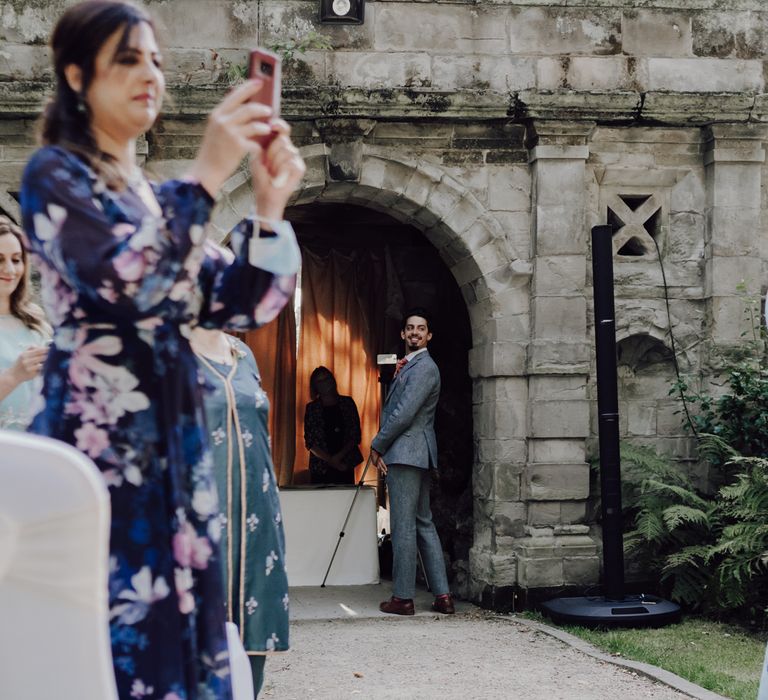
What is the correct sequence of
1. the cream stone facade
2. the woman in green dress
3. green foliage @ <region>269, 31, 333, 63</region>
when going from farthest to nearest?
1. the cream stone facade
2. green foliage @ <region>269, 31, 333, 63</region>
3. the woman in green dress

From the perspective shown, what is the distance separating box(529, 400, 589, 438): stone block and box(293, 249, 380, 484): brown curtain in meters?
3.27

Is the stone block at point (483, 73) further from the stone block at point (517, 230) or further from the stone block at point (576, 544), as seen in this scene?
the stone block at point (576, 544)

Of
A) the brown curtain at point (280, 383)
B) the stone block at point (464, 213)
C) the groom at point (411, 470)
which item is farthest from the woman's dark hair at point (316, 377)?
the stone block at point (464, 213)

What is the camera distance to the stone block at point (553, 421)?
311 inches

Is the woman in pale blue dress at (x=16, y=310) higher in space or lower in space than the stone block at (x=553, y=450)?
higher

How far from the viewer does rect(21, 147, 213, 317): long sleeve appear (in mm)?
1656

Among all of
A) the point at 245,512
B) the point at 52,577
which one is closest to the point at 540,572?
the point at 245,512

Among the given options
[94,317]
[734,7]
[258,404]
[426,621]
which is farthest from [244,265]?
[734,7]

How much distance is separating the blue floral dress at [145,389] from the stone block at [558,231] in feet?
20.7

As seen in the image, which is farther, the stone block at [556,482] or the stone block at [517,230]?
the stone block at [517,230]

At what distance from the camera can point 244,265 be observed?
71.4 inches

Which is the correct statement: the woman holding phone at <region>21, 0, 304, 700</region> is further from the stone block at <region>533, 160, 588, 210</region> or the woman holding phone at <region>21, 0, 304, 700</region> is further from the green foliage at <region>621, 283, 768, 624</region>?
the stone block at <region>533, 160, 588, 210</region>

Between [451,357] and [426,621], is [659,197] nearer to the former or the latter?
[451,357]

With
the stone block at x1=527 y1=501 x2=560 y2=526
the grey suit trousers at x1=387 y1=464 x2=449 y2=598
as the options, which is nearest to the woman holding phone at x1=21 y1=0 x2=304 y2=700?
the grey suit trousers at x1=387 y1=464 x2=449 y2=598
